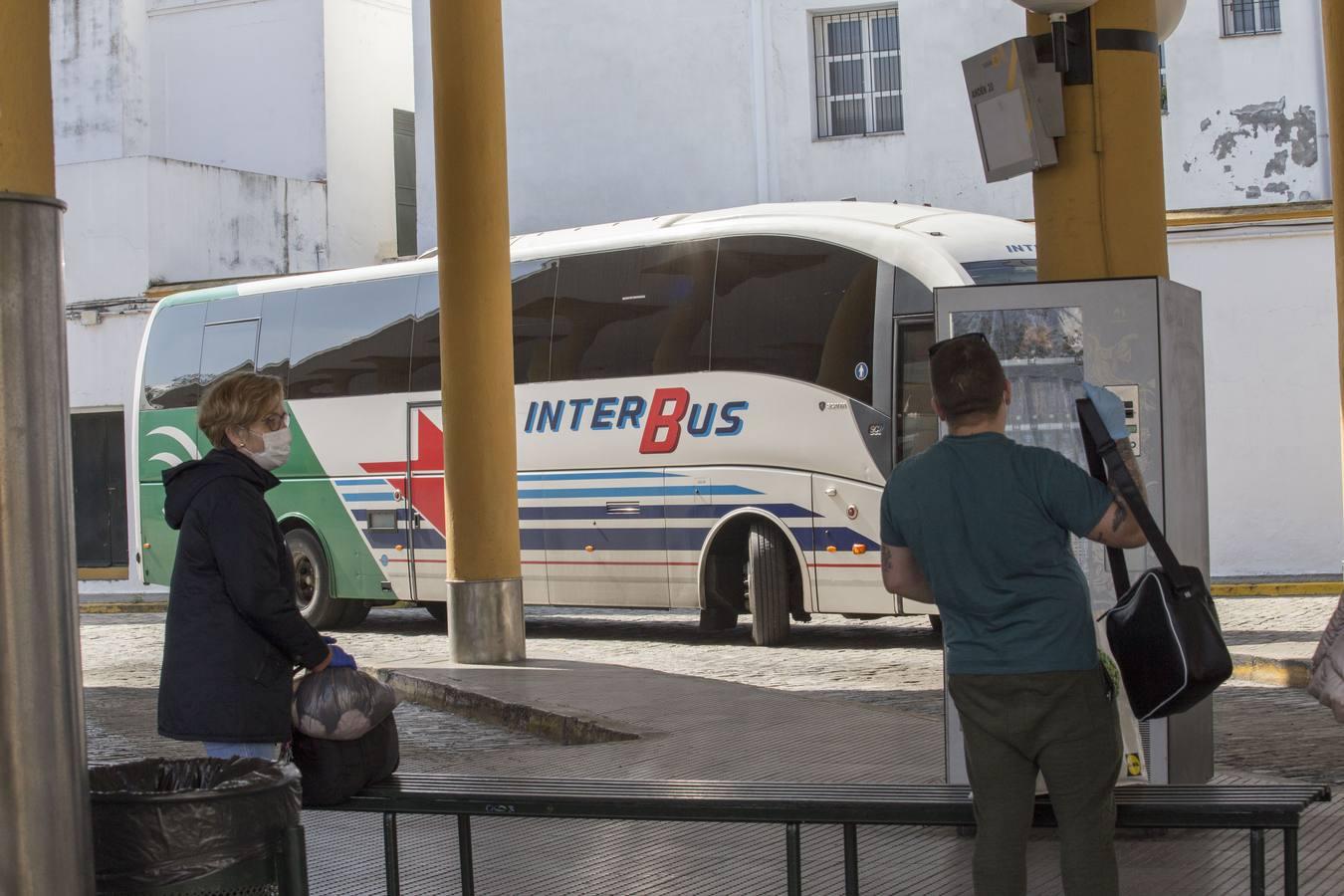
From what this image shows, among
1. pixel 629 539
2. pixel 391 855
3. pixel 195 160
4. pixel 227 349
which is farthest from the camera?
pixel 195 160

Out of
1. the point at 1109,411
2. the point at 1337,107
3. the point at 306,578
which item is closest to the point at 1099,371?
the point at 1109,411

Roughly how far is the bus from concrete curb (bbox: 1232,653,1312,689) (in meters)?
3.54

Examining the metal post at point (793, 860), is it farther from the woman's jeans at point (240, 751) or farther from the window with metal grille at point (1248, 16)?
the window with metal grille at point (1248, 16)

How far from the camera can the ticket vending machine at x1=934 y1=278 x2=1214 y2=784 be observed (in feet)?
22.0

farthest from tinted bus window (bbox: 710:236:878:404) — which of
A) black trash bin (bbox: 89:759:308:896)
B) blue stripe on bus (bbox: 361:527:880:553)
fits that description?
black trash bin (bbox: 89:759:308:896)

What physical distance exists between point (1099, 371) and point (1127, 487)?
2.51m

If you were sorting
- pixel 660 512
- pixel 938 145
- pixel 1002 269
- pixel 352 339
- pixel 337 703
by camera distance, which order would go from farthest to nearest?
1. pixel 938 145
2. pixel 352 339
3. pixel 660 512
4. pixel 1002 269
5. pixel 337 703

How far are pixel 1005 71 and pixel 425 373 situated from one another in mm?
11237

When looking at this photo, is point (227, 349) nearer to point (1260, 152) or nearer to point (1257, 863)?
point (1260, 152)

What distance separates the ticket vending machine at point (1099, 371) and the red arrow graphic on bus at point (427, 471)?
1116 centimetres

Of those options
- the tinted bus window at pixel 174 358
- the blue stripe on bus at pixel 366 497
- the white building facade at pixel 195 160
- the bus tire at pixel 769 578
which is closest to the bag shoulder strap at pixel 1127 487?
the bus tire at pixel 769 578

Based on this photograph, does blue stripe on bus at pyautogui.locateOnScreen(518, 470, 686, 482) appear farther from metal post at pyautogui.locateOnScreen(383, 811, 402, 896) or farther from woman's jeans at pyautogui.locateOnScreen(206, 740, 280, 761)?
woman's jeans at pyautogui.locateOnScreen(206, 740, 280, 761)

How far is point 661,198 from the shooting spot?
23.0m

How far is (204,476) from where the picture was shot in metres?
4.85
